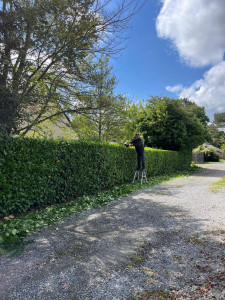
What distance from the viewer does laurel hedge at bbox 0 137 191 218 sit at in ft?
15.6

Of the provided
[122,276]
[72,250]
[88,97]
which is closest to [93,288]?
[122,276]

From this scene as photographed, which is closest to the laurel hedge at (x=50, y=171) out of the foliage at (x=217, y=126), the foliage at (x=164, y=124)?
the foliage at (x=164, y=124)

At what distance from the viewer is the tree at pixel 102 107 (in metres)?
7.65

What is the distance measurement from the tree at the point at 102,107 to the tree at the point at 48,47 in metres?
0.39

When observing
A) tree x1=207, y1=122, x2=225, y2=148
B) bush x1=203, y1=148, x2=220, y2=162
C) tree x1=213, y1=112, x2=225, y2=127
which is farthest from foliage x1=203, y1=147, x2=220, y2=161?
tree x1=213, y1=112, x2=225, y2=127

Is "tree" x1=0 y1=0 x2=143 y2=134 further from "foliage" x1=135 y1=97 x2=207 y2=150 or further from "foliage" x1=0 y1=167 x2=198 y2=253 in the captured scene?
"foliage" x1=135 y1=97 x2=207 y2=150

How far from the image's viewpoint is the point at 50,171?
580 cm

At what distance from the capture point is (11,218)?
463 centimetres

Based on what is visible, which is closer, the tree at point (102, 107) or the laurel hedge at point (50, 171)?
the laurel hedge at point (50, 171)

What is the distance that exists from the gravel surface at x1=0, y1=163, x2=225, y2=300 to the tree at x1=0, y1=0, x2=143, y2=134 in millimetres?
3018

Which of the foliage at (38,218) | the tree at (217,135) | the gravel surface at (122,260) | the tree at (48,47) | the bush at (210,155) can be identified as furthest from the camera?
the tree at (217,135)

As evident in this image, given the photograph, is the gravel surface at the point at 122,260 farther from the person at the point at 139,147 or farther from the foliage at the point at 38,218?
the person at the point at 139,147

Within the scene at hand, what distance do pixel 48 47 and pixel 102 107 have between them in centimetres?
264

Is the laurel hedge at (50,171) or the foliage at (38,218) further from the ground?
the laurel hedge at (50,171)
